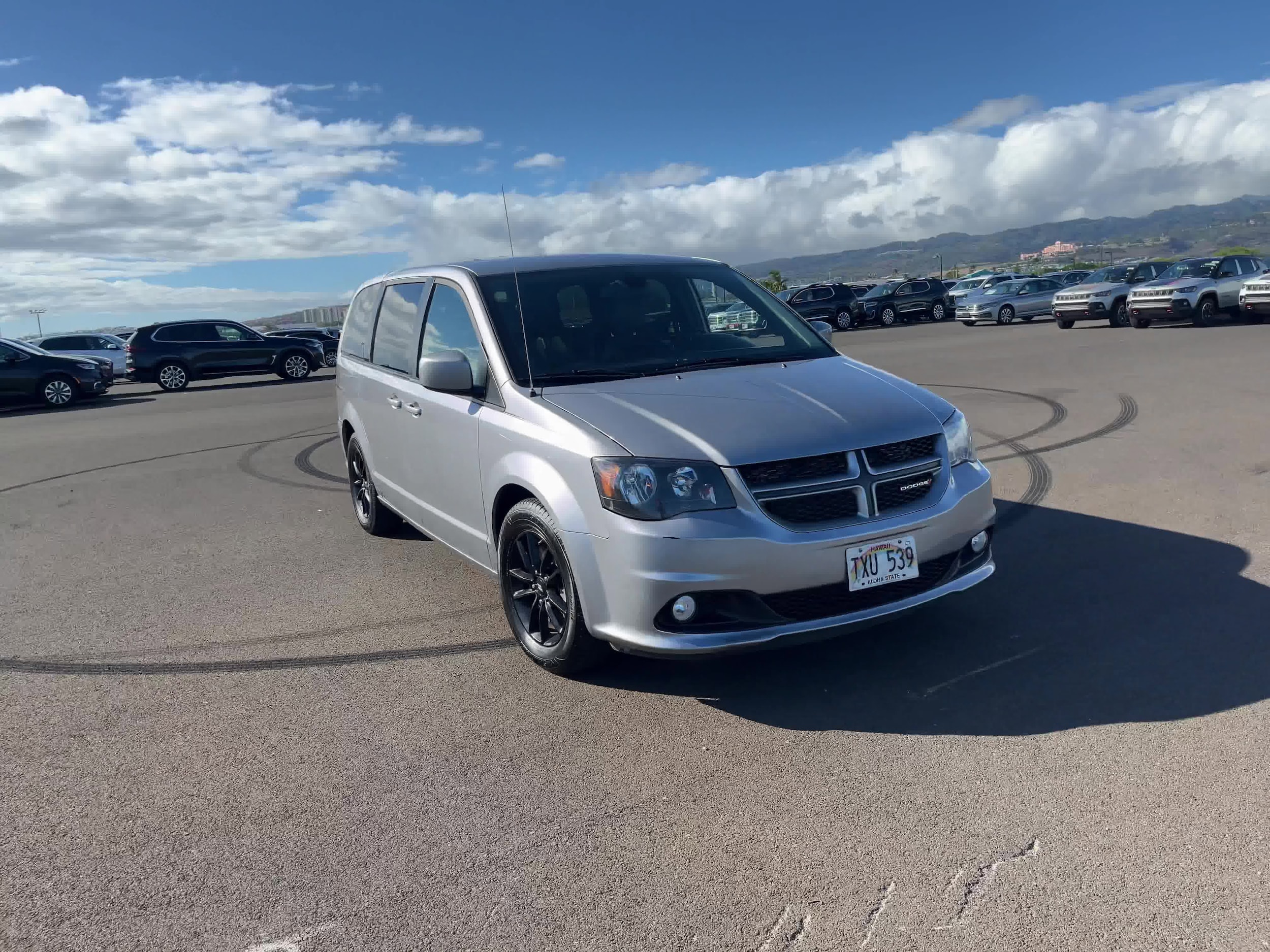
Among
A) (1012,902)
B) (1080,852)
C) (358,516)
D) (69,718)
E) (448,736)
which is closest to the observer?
(1012,902)

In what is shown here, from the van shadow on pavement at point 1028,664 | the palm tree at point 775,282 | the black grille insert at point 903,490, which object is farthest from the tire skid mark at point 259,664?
the palm tree at point 775,282

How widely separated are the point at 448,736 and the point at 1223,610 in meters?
3.61

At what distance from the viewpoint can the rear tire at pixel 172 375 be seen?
84.2 ft

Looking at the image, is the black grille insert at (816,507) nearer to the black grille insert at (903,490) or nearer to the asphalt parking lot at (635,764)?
the black grille insert at (903,490)

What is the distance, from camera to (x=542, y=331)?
16.8 feet

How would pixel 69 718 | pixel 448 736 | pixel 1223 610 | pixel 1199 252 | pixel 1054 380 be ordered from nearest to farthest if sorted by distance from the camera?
pixel 448 736 < pixel 69 718 < pixel 1223 610 < pixel 1054 380 < pixel 1199 252

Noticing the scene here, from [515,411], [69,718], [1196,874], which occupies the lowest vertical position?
[1196,874]

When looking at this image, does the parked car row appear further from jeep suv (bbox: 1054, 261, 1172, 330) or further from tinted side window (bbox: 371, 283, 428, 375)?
jeep suv (bbox: 1054, 261, 1172, 330)

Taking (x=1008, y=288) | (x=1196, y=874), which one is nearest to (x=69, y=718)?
(x=1196, y=874)

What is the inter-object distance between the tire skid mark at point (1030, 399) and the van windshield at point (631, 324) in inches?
181

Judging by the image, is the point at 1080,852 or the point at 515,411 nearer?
the point at 1080,852

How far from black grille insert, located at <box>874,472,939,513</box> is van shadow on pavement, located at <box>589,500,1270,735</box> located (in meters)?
0.52

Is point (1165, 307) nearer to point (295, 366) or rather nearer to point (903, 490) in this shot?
point (295, 366)

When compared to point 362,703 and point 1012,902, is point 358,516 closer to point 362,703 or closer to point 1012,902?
point 362,703
